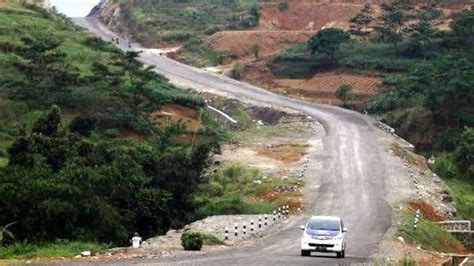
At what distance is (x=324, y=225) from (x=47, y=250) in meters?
9.43

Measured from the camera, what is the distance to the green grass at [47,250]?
28.2 meters

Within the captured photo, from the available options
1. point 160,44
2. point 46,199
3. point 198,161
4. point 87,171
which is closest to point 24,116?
point 198,161

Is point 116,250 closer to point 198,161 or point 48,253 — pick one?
point 48,253

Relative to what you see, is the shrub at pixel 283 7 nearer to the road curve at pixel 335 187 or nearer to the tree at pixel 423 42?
the road curve at pixel 335 187

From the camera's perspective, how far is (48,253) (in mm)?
28500

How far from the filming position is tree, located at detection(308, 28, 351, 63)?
85.5 meters

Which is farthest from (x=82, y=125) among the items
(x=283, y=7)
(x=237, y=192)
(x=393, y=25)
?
(x=283, y=7)

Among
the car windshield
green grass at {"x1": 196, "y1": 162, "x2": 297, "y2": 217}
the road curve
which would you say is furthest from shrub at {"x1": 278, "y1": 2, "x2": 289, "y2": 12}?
the car windshield

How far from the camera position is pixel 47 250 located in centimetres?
2900

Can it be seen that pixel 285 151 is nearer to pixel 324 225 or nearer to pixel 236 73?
pixel 324 225

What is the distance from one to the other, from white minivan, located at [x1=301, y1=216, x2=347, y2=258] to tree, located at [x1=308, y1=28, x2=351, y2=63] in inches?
2232

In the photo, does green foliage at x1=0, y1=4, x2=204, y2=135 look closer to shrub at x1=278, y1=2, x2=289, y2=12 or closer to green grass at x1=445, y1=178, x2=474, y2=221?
green grass at x1=445, y1=178, x2=474, y2=221

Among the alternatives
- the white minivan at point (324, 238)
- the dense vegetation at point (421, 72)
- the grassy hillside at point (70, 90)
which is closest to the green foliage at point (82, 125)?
the grassy hillside at point (70, 90)

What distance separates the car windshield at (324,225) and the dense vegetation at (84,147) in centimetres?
789
